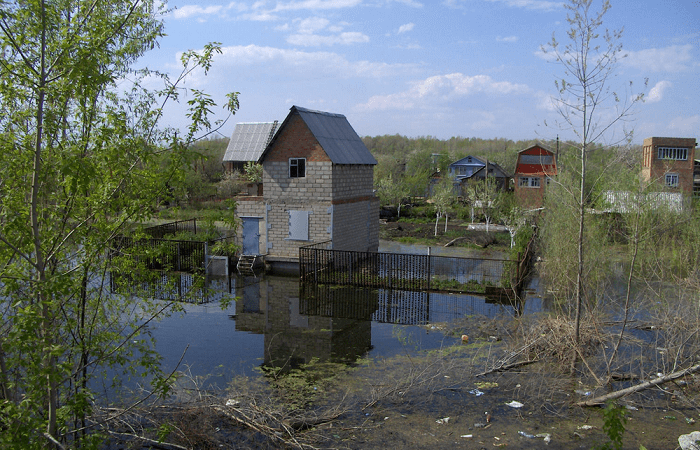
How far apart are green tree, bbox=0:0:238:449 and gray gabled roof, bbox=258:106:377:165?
42.8ft

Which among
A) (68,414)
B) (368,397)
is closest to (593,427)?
(368,397)

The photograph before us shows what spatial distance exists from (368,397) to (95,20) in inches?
262

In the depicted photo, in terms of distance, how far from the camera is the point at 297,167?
65.4 feet

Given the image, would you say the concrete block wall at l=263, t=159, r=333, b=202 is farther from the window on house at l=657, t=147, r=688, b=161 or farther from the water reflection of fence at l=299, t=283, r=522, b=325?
the window on house at l=657, t=147, r=688, b=161

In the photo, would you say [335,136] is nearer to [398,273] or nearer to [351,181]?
[351,181]

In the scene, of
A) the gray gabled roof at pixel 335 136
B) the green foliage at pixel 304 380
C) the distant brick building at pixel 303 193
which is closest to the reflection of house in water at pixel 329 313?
the green foliage at pixel 304 380

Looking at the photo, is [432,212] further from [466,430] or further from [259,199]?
[466,430]

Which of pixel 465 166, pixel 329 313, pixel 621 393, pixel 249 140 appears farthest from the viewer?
pixel 465 166

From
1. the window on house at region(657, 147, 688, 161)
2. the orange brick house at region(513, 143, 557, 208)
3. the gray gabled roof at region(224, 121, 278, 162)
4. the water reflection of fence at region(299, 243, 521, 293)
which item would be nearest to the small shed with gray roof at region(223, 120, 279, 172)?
the gray gabled roof at region(224, 121, 278, 162)

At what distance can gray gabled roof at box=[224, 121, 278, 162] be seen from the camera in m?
31.1

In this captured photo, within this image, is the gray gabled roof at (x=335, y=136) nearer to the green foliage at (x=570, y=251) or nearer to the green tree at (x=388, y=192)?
the green foliage at (x=570, y=251)

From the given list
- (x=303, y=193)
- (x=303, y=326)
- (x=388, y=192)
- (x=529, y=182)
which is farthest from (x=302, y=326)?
(x=529, y=182)

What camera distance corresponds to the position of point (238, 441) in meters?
7.36

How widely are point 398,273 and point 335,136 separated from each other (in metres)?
6.32
